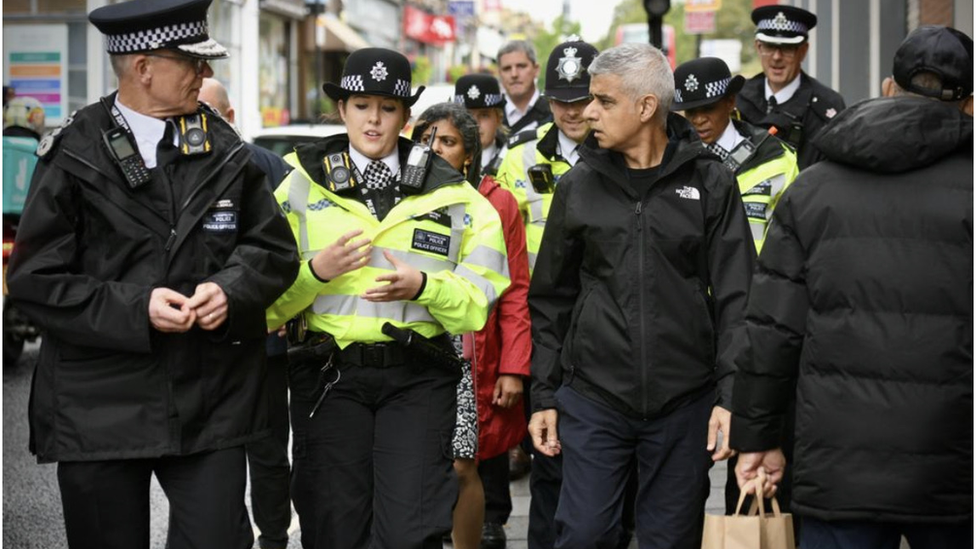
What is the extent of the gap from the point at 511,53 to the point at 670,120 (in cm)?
583

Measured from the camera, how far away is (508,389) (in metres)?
6.45

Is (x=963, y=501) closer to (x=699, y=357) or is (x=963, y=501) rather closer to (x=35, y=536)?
(x=699, y=357)

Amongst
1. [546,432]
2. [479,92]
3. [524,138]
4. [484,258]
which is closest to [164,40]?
[484,258]

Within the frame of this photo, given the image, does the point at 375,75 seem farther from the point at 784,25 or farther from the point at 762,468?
the point at 784,25

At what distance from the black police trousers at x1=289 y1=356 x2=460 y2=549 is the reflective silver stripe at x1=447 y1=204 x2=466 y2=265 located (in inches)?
16.5

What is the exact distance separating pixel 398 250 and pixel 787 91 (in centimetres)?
371

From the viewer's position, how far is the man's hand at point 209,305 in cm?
470

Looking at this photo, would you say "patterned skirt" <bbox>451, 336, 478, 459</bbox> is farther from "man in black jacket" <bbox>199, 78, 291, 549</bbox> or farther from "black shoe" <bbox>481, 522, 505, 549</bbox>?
"black shoe" <bbox>481, 522, 505, 549</bbox>

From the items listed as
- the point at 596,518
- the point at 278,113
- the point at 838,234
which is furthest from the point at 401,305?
the point at 278,113

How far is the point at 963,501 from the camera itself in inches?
159

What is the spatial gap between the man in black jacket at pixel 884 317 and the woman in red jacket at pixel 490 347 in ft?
7.08

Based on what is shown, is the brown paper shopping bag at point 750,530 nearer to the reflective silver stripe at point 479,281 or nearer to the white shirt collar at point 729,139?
the reflective silver stripe at point 479,281

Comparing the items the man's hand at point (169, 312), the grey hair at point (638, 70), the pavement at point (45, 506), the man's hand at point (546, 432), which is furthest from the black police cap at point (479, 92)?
the man's hand at point (169, 312)

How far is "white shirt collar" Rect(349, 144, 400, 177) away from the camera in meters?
5.66
